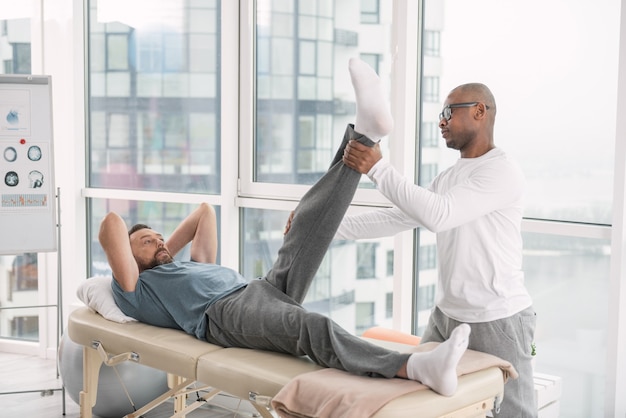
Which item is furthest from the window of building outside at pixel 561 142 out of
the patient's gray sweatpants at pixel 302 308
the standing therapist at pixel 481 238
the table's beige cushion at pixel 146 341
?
the table's beige cushion at pixel 146 341

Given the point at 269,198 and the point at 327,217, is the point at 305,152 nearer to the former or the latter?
the point at 269,198

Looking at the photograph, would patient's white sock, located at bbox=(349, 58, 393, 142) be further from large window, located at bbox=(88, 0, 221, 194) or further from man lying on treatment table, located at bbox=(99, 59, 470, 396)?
large window, located at bbox=(88, 0, 221, 194)

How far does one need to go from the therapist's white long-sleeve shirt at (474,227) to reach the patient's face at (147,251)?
1.23 m

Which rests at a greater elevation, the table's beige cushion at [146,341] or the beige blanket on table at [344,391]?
the beige blanket on table at [344,391]

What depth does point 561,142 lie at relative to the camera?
2943 mm

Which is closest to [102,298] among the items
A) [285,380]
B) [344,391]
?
[285,380]

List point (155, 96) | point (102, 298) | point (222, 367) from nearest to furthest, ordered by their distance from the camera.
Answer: point (222, 367), point (102, 298), point (155, 96)

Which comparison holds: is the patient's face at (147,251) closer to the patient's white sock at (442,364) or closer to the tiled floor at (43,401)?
the tiled floor at (43,401)

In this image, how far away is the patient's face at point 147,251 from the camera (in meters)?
3.12

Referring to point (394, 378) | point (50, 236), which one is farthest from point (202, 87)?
point (394, 378)

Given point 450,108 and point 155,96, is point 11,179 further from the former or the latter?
point 450,108

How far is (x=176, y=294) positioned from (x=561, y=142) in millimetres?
1524

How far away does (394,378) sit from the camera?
2150mm

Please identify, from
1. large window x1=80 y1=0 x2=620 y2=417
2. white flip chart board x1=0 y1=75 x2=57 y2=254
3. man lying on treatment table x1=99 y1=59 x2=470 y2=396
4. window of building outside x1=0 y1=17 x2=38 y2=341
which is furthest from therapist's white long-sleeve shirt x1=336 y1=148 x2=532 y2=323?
window of building outside x1=0 y1=17 x2=38 y2=341
